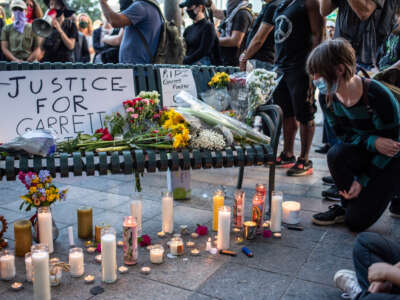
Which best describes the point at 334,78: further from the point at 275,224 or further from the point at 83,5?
the point at 83,5

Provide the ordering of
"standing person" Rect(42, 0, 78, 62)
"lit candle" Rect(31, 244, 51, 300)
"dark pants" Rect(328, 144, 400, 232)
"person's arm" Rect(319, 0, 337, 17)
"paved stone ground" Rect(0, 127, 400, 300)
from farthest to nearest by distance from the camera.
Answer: "standing person" Rect(42, 0, 78, 62) < "person's arm" Rect(319, 0, 337, 17) < "dark pants" Rect(328, 144, 400, 232) < "paved stone ground" Rect(0, 127, 400, 300) < "lit candle" Rect(31, 244, 51, 300)

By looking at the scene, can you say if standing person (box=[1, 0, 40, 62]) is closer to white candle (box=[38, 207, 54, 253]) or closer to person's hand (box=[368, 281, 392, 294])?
white candle (box=[38, 207, 54, 253])

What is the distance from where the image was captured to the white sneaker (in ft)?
6.77

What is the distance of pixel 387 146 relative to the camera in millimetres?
2670

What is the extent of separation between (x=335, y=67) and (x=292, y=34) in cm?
189

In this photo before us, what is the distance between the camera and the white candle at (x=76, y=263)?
2.26m

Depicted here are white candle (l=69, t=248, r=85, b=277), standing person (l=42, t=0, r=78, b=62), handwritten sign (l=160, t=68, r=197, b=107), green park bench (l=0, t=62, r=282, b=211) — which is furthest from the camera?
standing person (l=42, t=0, r=78, b=62)

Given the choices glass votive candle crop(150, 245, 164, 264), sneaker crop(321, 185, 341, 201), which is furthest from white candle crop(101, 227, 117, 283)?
sneaker crop(321, 185, 341, 201)

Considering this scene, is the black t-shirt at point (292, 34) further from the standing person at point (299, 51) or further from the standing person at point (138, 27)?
the standing person at point (138, 27)

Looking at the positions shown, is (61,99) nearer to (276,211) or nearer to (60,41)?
(276,211)

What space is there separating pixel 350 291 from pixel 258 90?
1.61m

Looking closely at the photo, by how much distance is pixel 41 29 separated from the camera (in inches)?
214

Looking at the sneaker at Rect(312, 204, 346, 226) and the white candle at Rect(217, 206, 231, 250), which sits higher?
the white candle at Rect(217, 206, 231, 250)

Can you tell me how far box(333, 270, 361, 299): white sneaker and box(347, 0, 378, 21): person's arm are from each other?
210cm
